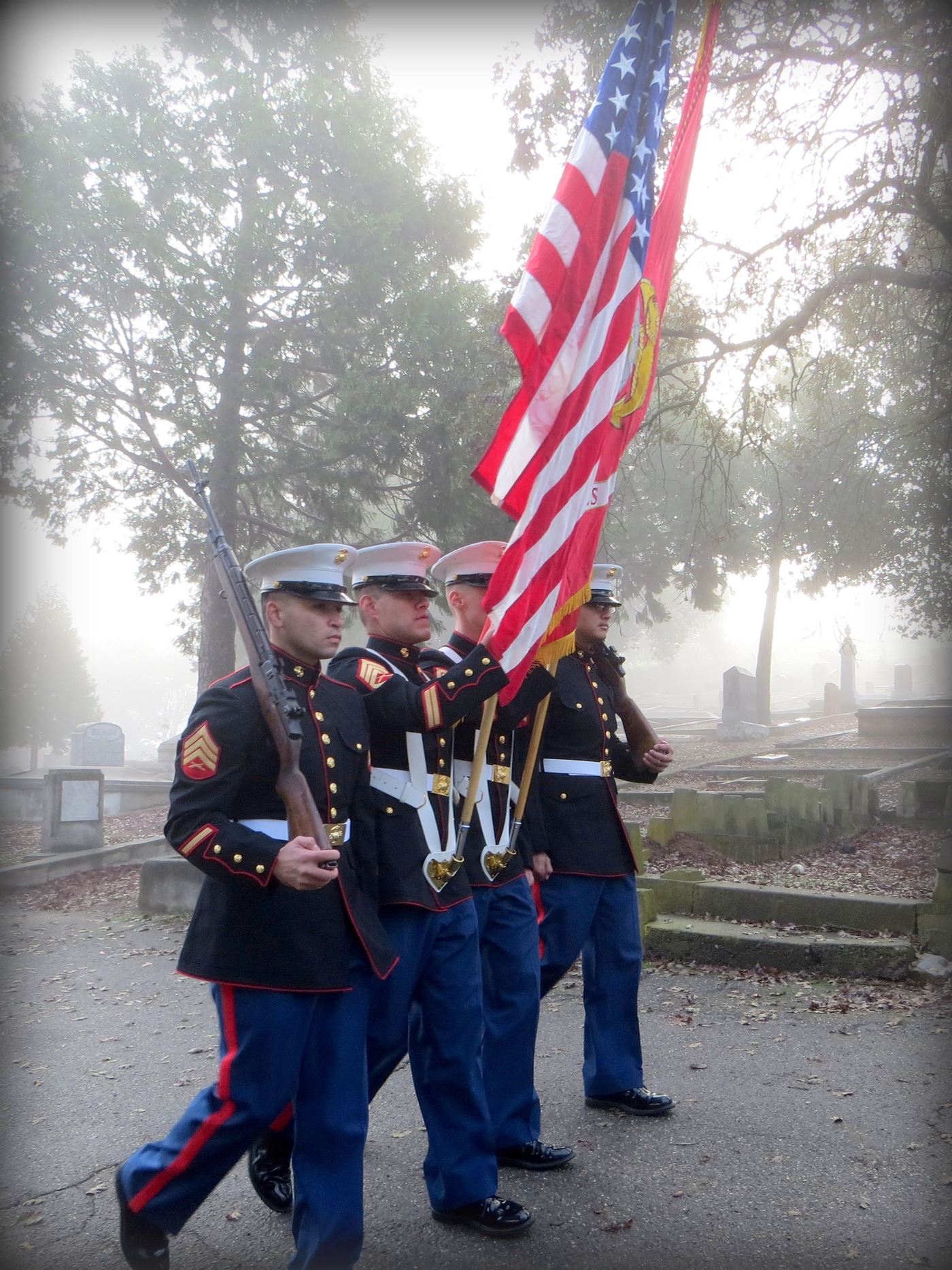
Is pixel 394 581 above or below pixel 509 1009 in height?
above

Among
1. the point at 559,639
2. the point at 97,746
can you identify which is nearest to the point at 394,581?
the point at 559,639

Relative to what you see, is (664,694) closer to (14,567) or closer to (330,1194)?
(14,567)

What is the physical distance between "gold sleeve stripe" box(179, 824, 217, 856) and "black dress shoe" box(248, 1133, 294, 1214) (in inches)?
54.0

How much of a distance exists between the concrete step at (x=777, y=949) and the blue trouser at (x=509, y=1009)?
302cm

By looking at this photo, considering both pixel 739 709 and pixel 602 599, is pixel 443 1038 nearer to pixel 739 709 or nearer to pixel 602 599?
pixel 602 599

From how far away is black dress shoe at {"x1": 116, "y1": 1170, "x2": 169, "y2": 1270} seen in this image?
2957mm

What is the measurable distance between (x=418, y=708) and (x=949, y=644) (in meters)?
22.7

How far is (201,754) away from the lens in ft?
10.0

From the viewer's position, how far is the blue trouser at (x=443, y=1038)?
137 inches

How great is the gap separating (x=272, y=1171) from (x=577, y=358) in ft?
10.6

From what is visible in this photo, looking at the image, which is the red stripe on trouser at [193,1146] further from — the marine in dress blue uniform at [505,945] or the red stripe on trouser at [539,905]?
the red stripe on trouser at [539,905]

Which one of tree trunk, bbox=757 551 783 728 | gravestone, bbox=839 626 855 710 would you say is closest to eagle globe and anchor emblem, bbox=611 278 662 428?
tree trunk, bbox=757 551 783 728

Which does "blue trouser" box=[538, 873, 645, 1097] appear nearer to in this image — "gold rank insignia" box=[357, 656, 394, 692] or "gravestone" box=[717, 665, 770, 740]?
"gold rank insignia" box=[357, 656, 394, 692]

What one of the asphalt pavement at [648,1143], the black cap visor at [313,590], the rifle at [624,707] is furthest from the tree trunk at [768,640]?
the black cap visor at [313,590]
